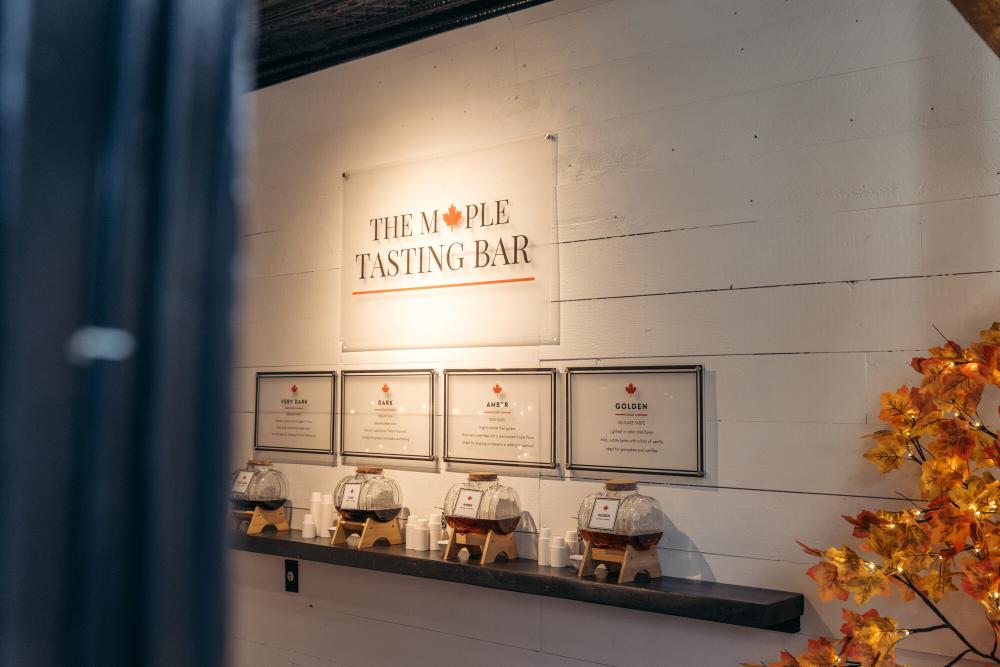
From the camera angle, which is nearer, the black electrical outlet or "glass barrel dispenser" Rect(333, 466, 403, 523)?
"glass barrel dispenser" Rect(333, 466, 403, 523)

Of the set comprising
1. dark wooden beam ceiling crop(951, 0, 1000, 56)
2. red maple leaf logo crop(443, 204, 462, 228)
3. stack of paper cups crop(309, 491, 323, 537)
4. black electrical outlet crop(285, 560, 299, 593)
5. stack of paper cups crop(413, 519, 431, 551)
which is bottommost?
black electrical outlet crop(285, 560, 299, 593)

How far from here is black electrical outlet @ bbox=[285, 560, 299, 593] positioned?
3117 mm

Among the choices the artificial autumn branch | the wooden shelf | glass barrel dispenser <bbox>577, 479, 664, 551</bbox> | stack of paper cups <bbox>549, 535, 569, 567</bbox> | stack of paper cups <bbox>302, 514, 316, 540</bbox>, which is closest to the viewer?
the artificial autumn branch

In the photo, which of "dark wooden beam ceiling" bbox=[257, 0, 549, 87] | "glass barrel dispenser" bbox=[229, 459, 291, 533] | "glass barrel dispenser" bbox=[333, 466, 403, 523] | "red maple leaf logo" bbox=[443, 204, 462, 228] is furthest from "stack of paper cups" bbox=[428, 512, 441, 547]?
"dark wooden beam ceiling" bbox=[257, 0, 549, 87]

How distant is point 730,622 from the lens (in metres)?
2.01

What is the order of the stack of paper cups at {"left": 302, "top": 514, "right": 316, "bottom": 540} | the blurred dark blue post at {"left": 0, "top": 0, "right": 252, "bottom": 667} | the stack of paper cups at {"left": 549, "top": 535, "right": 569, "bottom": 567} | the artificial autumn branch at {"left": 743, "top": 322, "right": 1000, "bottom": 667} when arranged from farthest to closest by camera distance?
the stack of paper cups at {"left": 302, "top": 514, "right": 316, "bottom": 540}
the stack of paper cups at {"left": 549, "top": 535, "right": 569, "bottom": 567}
the artificial autumn branch at {"left": 743, "top": 322, "right": 1000, "bottom": 667}
the blurred dark blue post at {"left": 0, "top": 0, "right": 252, "bottom": 667}

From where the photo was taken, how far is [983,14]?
1.39 meters

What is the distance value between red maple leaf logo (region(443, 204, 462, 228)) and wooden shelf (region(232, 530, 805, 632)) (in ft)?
3.41

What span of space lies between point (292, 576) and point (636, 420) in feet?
4.84

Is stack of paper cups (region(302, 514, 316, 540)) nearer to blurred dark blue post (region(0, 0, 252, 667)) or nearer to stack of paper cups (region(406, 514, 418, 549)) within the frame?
stack of paper cups (region(406, 514, 418, 549))

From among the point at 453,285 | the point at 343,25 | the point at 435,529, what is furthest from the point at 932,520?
the point at 343,25

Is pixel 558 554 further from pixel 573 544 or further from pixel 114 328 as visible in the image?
pixel 114 328

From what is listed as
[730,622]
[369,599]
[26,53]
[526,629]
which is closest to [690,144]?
[730,622]

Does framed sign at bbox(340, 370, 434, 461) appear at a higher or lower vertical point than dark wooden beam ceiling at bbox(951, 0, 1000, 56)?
lower
